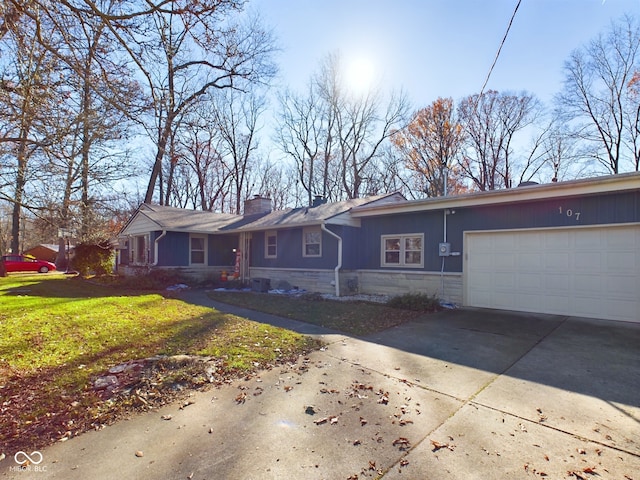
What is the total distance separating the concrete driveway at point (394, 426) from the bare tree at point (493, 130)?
23.0 meters

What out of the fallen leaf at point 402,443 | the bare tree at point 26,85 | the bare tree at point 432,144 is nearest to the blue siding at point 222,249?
the bare tree at point 26,85

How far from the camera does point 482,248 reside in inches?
363

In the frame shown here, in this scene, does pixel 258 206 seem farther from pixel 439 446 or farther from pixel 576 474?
pixel 576 474

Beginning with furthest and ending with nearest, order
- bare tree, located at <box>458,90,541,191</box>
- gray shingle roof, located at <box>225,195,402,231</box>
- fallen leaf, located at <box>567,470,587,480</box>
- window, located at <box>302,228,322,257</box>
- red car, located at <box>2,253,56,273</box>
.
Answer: bare tree, located at <box>458,90,541,191</box>, red car, located at <box>2,253,56,273</box>, window, located at <box>302,228,322,257</box>, gray shingle roof, located at <box>225,195,402,231</box>, fallen leaf, located at <box>567,470,587,480</box>

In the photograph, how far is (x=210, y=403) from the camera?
11.5 ft

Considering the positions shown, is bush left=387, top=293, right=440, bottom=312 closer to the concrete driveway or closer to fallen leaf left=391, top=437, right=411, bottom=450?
the concrete driveway

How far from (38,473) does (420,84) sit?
9644mm

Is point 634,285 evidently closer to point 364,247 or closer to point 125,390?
point 364,247

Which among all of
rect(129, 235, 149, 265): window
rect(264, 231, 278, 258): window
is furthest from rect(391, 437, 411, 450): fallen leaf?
rect(129, 235, 149, 265): window

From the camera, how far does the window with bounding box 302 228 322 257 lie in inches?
488

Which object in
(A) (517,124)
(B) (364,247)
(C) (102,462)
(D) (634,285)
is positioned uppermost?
(A) (517,124)

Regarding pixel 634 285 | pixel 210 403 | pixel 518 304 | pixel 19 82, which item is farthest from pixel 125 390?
pixel 634 285

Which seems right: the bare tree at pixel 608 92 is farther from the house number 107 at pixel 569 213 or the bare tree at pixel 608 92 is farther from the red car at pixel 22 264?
the red car at pixel 22 264

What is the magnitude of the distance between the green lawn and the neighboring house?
512cm
